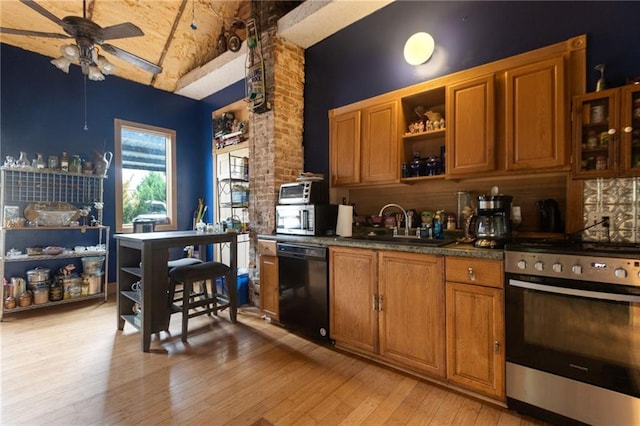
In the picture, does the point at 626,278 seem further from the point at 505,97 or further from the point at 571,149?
the point at 505,97

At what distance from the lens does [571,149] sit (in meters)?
1.90

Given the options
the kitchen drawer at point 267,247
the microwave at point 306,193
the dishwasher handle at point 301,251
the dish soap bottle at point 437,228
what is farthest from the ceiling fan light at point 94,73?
the dish soap bottle at point 437,228

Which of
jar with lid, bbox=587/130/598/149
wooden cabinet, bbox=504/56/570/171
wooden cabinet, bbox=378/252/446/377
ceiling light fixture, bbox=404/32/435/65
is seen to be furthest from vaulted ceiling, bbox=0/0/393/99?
wooden cabinet, bbox=378/252/446/377

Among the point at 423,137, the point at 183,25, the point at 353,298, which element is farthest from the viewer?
the point at 183,25

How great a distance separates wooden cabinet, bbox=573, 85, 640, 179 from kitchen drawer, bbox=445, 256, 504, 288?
2.68 feet

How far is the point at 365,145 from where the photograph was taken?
2.94m

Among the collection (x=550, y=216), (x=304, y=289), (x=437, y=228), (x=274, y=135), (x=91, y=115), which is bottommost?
(x=304, y=289)

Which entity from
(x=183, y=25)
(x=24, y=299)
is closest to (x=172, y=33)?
(x=183, y=25)

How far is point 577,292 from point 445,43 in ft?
7.11

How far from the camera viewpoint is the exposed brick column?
340cm

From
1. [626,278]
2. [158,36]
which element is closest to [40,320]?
[158,36]

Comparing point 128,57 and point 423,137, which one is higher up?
point 128,57

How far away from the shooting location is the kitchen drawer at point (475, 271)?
5.75 feet

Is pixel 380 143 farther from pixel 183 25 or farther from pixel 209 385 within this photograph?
pixel 183 25
